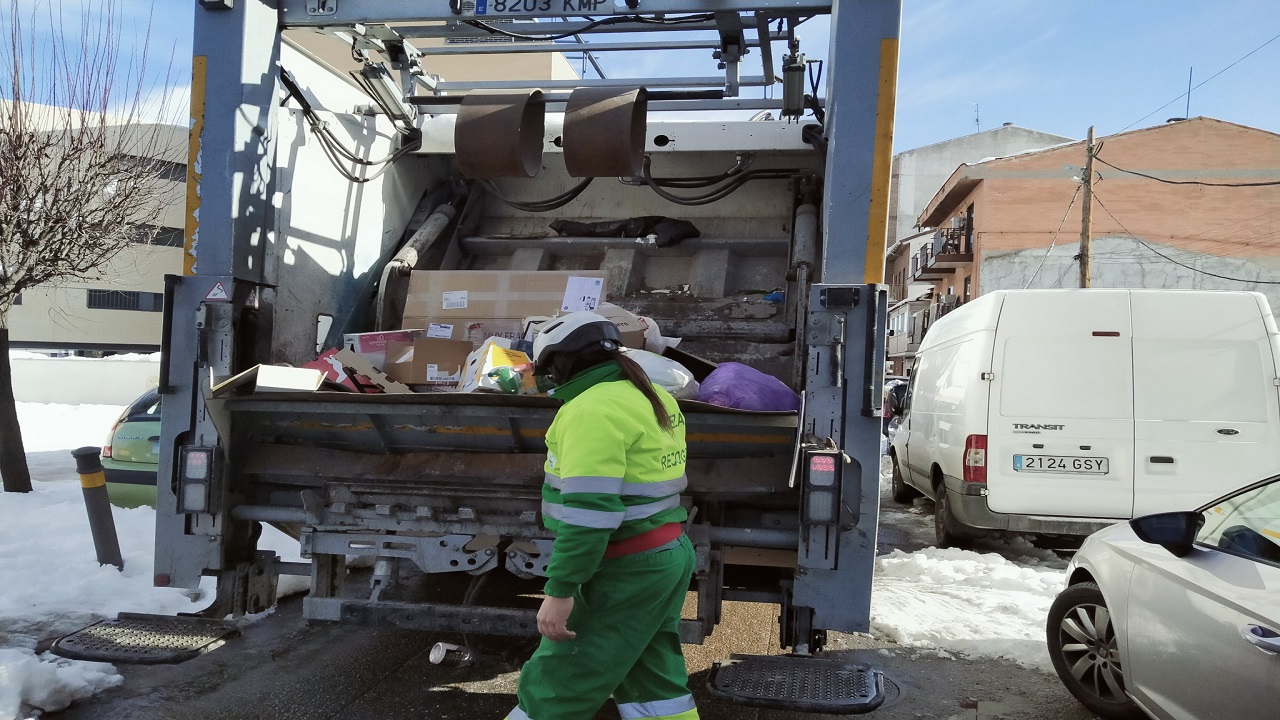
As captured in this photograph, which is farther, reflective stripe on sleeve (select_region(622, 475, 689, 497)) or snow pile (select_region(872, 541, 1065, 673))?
snow pile (select_region(872, 541, 1065, 673))

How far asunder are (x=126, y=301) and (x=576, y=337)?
1261 inches

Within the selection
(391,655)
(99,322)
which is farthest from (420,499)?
(99,322)

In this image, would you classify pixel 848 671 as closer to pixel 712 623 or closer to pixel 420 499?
pixel 712 623

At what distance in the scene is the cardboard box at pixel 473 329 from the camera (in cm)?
475

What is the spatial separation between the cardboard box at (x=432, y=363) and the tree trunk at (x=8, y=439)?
6.19m

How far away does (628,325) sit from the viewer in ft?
13.8

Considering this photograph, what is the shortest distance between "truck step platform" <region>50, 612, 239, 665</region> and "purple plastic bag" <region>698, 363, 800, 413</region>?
2.06 metres

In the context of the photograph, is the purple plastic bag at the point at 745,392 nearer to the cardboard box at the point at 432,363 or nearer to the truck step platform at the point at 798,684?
the truck step platform at the point at 798,684

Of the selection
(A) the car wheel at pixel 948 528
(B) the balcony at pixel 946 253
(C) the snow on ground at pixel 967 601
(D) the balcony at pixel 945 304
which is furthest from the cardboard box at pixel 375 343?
(D) the balcony at pixel 945 304

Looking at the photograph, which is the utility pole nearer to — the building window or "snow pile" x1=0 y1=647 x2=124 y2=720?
"snow pile" x1=0 y1=647 x2=124 y2=720

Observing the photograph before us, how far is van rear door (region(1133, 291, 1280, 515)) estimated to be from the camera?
6.48 m

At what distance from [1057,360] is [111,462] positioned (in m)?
7.45

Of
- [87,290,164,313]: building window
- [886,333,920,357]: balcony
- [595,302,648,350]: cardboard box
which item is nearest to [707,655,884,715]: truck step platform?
[595,302,648,350]: cardboard box

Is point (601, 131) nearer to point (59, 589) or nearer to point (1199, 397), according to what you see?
point (59, 589)
